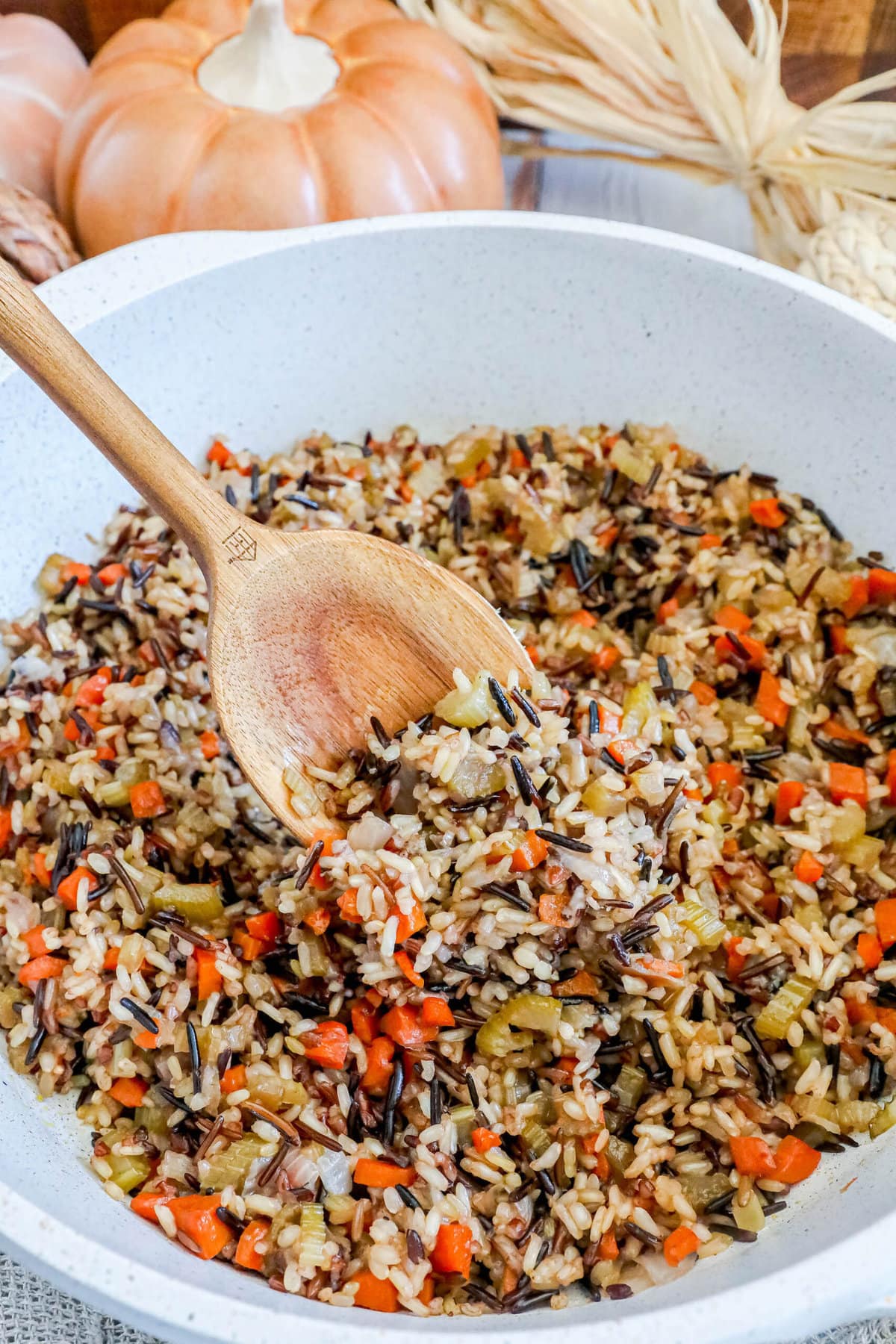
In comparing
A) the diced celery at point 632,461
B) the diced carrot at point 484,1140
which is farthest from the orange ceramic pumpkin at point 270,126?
the diced carrot at point 484,1140

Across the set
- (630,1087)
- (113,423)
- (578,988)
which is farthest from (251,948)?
(113,423)

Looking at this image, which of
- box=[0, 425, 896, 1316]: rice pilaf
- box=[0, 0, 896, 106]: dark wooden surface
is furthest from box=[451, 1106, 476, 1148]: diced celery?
box=[0, 0, 896, 106]: dark wooden surface

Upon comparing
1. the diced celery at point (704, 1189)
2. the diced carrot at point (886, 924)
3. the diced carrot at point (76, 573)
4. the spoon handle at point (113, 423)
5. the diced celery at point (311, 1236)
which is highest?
the spoon handle at point (113, 423)

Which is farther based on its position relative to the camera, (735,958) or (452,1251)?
(735,958)

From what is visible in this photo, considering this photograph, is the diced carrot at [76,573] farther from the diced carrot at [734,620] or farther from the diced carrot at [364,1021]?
the diced carrot at [734,620]

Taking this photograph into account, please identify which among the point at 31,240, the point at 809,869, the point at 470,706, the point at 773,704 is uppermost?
the point at 31,240

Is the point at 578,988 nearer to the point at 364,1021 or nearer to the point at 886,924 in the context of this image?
the point at 364,1021
